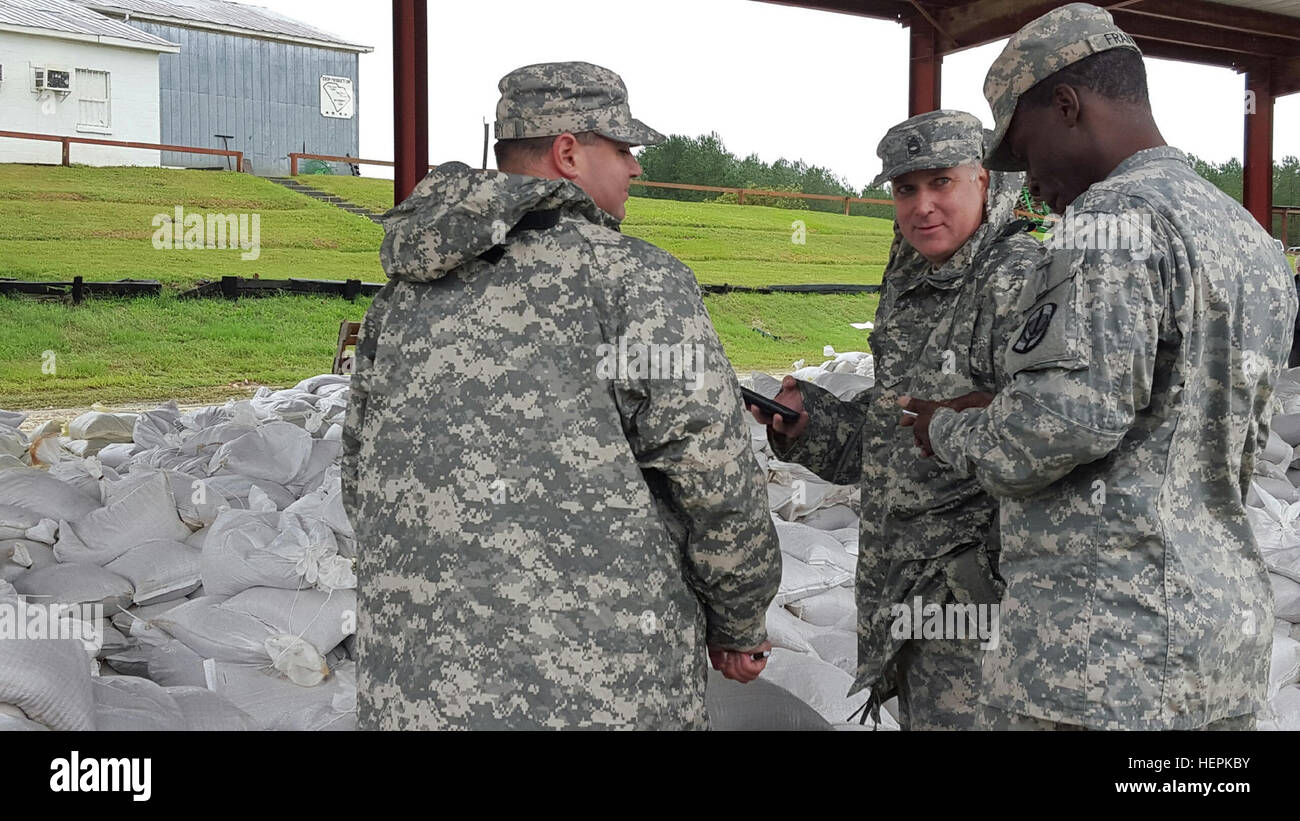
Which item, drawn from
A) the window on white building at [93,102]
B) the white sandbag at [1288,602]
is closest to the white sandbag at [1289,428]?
the white sandbag at [1288,602]

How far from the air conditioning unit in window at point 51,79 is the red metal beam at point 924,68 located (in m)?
6.29

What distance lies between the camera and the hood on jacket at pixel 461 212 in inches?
51.8

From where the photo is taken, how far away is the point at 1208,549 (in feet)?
4.21

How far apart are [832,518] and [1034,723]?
242 cm

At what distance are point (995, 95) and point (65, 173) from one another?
8649mm

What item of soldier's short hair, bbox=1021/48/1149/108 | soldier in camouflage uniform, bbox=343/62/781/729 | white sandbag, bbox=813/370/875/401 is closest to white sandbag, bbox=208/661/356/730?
soldier in camouflage uniform, bbox=343/62/781/729

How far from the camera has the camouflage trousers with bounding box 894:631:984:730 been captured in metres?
1.63

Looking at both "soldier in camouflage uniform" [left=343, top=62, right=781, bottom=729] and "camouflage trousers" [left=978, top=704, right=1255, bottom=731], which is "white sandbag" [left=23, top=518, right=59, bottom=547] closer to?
"soldier in camouflage uniform" [left=343, top=62, right=781, bottom=729]

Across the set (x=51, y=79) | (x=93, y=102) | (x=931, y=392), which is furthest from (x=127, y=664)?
(x=51, y=79)

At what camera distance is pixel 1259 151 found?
797 cm

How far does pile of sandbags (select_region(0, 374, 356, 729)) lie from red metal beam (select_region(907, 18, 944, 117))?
4.15m

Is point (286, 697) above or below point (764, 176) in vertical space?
below

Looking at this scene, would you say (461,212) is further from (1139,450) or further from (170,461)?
(170,461)

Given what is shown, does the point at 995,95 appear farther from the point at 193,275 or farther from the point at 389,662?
the point at 193,275
